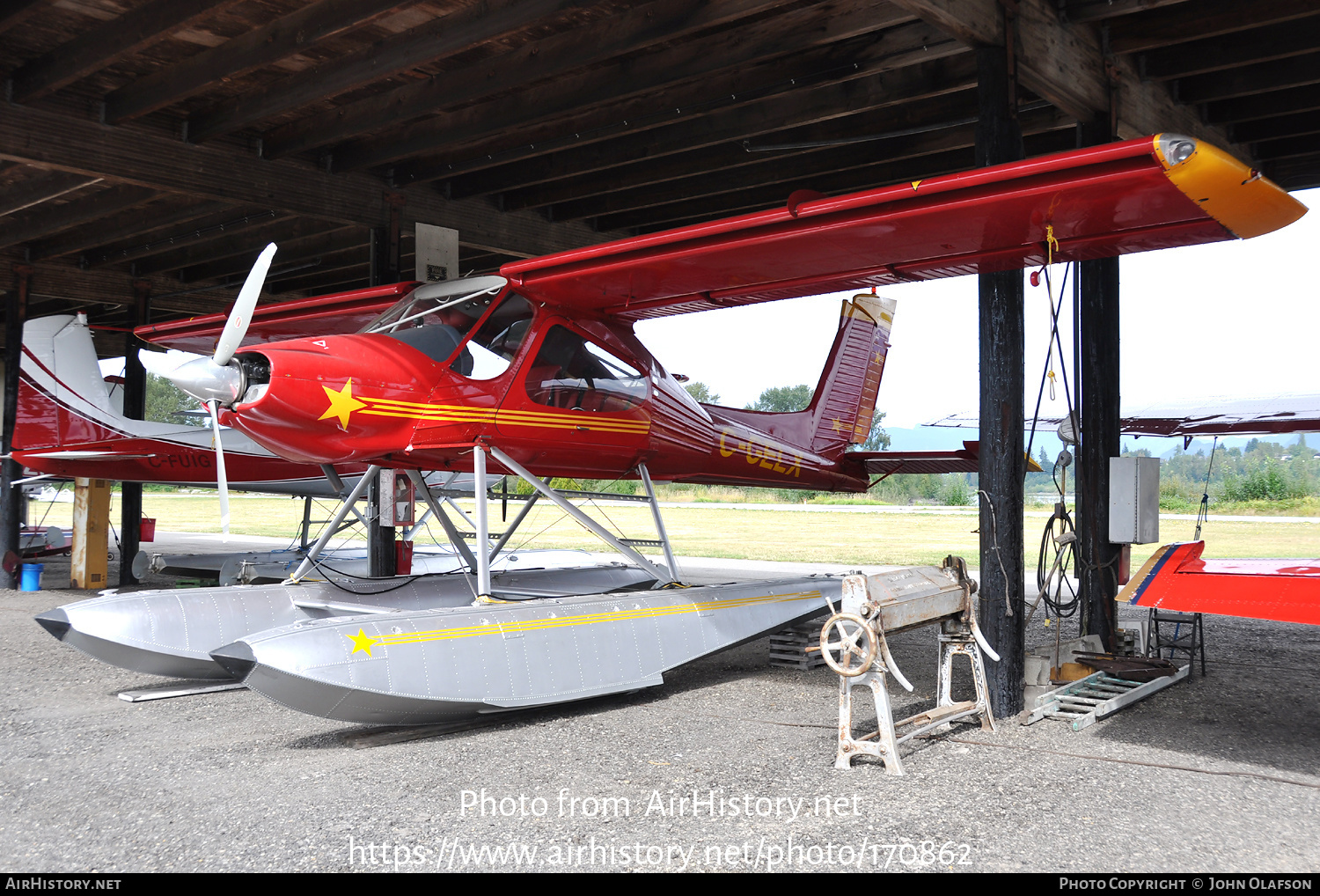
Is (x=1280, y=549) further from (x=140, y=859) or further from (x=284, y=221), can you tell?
(x=140, y=859)

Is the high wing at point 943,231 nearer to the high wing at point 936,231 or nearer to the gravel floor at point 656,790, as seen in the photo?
the high wing at point 936,231

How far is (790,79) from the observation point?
7.23m

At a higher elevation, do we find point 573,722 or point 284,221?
point 284,221

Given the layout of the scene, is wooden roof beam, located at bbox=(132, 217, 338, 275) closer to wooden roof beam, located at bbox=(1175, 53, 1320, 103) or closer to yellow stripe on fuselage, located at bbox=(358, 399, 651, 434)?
yellow stripe on fuselage, located at bbox=(358, 399, 651, 434)

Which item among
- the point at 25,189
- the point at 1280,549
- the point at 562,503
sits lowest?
the point at 1280,549

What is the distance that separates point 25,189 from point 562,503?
25.0 feet

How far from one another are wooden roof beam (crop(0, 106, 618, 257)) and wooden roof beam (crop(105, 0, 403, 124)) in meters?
0.38

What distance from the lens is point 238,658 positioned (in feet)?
15.0

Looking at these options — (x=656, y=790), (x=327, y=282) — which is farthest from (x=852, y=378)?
(x=327, y=282)

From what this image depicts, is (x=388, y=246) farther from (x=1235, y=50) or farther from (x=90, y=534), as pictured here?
(x=1235, y=50)

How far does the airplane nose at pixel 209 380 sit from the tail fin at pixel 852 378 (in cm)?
563

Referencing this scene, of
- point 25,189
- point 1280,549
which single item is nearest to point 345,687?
point 25,189

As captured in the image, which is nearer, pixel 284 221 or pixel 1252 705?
pixel 1252 705

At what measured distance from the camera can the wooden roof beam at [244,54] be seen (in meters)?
6.30
